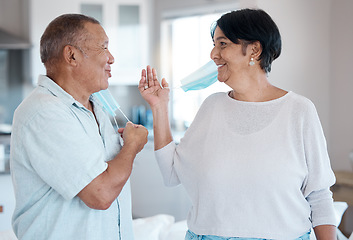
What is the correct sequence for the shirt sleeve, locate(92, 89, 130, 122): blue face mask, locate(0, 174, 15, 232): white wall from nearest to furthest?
the shirt sleeve, locate(92, 89, 130, 122): blue face mask, locate(0, 174, 15, 232): white wall

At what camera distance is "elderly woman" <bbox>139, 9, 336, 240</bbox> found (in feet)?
4.85

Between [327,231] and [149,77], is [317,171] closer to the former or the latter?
[327,231]

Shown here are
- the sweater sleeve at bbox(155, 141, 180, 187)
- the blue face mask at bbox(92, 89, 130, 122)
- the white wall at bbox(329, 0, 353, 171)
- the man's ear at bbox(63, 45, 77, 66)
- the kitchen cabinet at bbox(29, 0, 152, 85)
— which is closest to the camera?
the man's ear at bbox(63, 45, 77, 66)

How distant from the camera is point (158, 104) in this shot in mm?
1736

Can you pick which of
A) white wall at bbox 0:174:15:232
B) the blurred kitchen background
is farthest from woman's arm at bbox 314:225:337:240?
white wall at bbox 0:174:15:232

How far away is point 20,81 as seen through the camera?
15.9ft

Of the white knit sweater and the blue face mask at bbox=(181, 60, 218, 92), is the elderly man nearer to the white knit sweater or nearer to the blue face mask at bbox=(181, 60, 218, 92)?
the white knit sweater

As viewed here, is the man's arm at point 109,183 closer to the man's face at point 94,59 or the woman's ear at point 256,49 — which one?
the man's face at point 94,59

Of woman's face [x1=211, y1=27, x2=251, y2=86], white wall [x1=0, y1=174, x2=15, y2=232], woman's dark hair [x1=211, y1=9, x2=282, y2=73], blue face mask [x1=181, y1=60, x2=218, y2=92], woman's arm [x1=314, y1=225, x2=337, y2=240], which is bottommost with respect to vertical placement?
white wall [x1=0, y1=174, x2=15, y2=232]

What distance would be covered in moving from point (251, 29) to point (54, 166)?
0.75m

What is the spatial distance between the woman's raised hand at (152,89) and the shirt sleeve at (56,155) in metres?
0.48

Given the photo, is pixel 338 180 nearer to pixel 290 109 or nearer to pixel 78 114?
pixel 290 109

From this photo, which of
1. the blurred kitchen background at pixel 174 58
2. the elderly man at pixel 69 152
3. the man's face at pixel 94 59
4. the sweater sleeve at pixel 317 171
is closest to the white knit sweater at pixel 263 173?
the sweater sleeve at pixel 317 171

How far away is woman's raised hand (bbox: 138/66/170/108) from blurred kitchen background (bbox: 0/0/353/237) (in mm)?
1279
